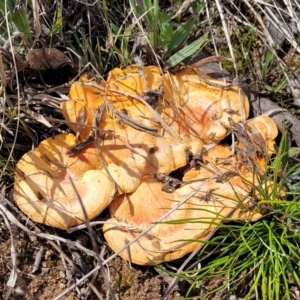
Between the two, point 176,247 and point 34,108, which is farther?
point 34,108

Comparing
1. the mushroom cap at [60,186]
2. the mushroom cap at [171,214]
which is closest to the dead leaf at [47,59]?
the mushroom cap at [60,186]

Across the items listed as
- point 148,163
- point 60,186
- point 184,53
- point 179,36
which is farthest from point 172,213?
point 179,36

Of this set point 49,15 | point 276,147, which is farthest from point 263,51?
point 49,15

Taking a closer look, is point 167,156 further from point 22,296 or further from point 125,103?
point 22,296

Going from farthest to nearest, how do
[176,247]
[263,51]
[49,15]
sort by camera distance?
[263,51] < [49,15] < [176,247]

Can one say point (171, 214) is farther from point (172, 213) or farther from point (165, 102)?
point (165, 102)

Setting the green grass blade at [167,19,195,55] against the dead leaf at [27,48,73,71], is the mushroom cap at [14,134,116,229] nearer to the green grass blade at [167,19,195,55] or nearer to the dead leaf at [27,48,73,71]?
the dead leaf at [27,48,73,71]

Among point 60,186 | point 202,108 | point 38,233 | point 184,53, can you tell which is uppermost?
point 184,53

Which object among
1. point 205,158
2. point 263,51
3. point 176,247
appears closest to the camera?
point 176,247
